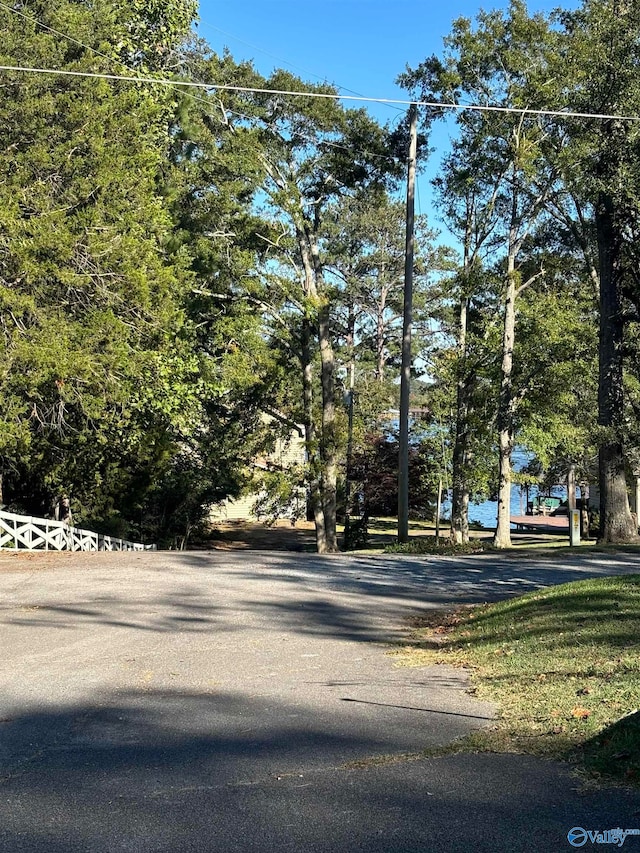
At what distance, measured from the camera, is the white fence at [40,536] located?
1889 centimetres

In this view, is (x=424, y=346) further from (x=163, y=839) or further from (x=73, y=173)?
(x=163, y=839)

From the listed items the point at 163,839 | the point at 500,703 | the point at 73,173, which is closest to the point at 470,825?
the point at 163,839

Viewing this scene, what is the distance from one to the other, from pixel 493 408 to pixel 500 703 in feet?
69.5

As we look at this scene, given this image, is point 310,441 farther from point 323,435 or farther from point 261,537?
point 261,537

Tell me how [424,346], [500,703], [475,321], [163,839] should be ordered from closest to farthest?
[163,839] → [500,703] → [475,321] → [424,346]

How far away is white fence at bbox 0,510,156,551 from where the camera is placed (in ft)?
62.0

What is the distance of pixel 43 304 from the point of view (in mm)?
15945

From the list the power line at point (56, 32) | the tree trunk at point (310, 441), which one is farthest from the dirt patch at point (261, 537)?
the power line at point (56, 32)

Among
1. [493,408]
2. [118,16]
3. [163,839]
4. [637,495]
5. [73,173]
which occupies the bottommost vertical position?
[163,839]

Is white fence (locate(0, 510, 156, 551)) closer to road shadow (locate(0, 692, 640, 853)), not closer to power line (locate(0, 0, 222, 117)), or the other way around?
power line (locate(0, 0, 222, 117))

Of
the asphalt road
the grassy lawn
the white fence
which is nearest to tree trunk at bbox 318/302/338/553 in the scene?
the white fence

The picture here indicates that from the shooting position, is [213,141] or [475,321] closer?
[213,141]

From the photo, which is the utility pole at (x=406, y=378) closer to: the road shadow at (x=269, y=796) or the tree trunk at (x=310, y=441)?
the tree trunk at (x=310, y=441)

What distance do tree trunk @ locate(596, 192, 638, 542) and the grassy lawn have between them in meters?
8.31
